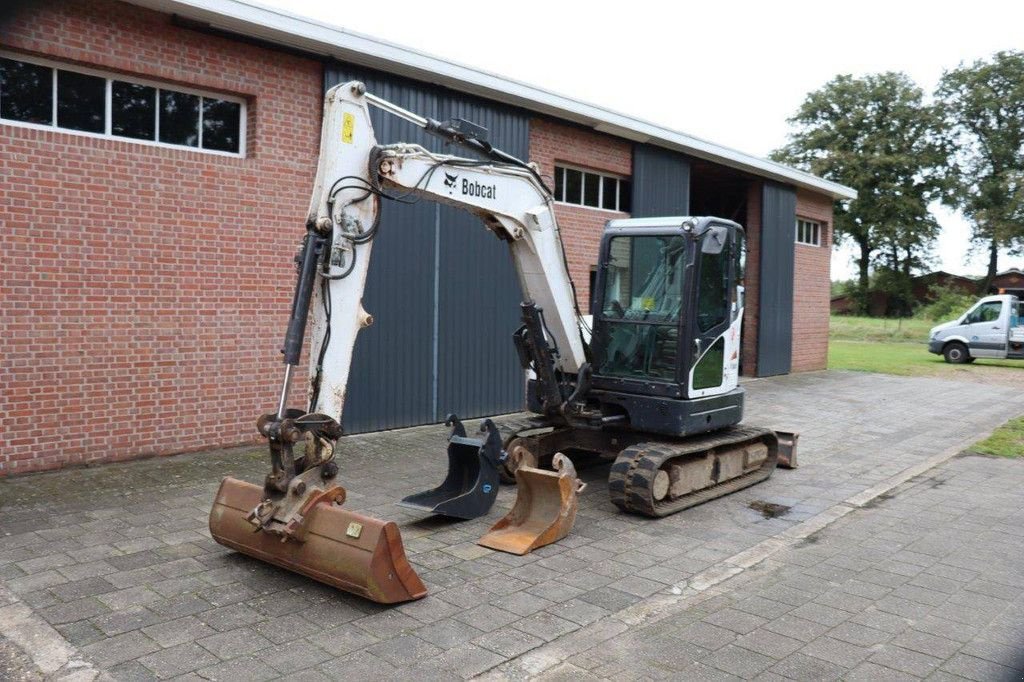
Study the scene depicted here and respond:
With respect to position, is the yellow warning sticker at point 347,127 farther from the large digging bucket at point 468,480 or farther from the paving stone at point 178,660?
the paving stone at point 178,660

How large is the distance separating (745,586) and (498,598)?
171cm

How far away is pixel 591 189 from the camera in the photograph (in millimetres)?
14148

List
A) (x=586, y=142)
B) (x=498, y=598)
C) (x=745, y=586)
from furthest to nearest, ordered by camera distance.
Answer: (x=586, y=142) < (x=745, y=586) < (x=498, y=598)

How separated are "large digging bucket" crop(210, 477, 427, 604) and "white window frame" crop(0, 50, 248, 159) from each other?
16.1 ft

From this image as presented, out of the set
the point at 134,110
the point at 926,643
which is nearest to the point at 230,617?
the point at 926,643

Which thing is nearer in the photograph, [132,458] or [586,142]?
[132,458]

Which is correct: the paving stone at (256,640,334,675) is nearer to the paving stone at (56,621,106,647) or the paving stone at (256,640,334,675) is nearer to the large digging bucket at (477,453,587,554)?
the paving stone at (56,621,106,647)

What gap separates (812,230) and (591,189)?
382 inches

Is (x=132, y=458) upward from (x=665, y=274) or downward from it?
downward

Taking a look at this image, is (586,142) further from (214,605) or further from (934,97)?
(934,97)

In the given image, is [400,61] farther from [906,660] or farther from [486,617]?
[906,660]

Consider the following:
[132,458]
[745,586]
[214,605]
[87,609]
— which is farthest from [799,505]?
[132,458]

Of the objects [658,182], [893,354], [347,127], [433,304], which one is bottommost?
[893,354]

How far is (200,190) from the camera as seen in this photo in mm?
8922
